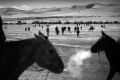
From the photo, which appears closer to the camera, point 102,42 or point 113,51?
point 113,51

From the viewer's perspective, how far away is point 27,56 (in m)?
3.87

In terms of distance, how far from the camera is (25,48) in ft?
12.9

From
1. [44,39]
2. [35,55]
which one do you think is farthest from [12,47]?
[44,39]

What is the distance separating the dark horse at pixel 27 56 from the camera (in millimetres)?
3684

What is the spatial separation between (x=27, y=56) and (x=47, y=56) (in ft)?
1.68

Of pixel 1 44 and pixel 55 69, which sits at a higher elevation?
pixel 1 44

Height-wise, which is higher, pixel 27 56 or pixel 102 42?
pixel 27 56

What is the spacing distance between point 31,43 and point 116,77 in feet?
16.7

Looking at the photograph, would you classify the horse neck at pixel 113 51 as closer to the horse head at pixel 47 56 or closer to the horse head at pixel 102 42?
the horse head at pixel 102 42

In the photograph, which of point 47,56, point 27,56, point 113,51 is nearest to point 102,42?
point 113,51

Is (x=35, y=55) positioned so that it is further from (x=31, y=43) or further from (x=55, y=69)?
→ (x=55, y=69)

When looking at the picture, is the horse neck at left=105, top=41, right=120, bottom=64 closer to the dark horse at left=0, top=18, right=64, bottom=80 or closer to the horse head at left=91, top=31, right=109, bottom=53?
the horse head at left=91, top=31, right=109, bottom=53

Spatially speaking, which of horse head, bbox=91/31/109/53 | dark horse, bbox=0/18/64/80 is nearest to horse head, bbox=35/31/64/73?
dark horse, bbox=0/18/64/80

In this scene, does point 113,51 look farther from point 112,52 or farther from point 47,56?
point 47,56
